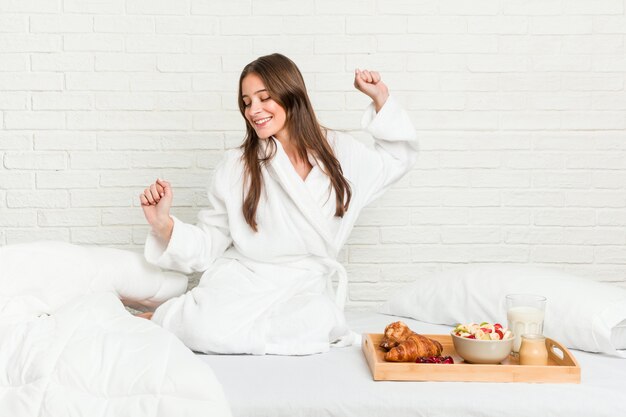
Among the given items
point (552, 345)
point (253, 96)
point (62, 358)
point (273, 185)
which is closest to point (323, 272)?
point (273, 185)

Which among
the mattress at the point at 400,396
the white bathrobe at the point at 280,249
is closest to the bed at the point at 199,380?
the mattress at the point at 400,396

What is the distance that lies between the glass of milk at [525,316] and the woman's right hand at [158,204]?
3.61 feet

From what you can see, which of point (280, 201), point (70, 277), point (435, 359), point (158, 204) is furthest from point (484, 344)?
point (70, 277)

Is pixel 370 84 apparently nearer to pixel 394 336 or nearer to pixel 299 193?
pixel 299 193

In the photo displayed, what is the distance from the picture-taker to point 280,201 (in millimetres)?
2461

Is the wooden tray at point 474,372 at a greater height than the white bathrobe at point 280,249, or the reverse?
the white bathrobe at point 280,249

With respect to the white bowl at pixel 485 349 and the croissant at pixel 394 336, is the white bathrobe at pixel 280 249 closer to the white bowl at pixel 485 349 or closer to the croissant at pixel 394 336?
the croissant at pixel 394 336

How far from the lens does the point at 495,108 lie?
295cm

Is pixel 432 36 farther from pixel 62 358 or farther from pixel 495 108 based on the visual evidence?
pixel 62 358

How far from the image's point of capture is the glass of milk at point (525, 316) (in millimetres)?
1986

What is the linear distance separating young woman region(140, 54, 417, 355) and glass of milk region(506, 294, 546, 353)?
1.64 ft

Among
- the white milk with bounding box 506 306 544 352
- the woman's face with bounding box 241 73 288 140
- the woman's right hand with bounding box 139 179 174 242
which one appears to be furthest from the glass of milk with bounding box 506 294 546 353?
the woman's right hand with bounding box 139 179 174 242

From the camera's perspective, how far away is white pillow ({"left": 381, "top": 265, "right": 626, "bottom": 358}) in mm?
2129

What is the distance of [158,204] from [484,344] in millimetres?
1107
